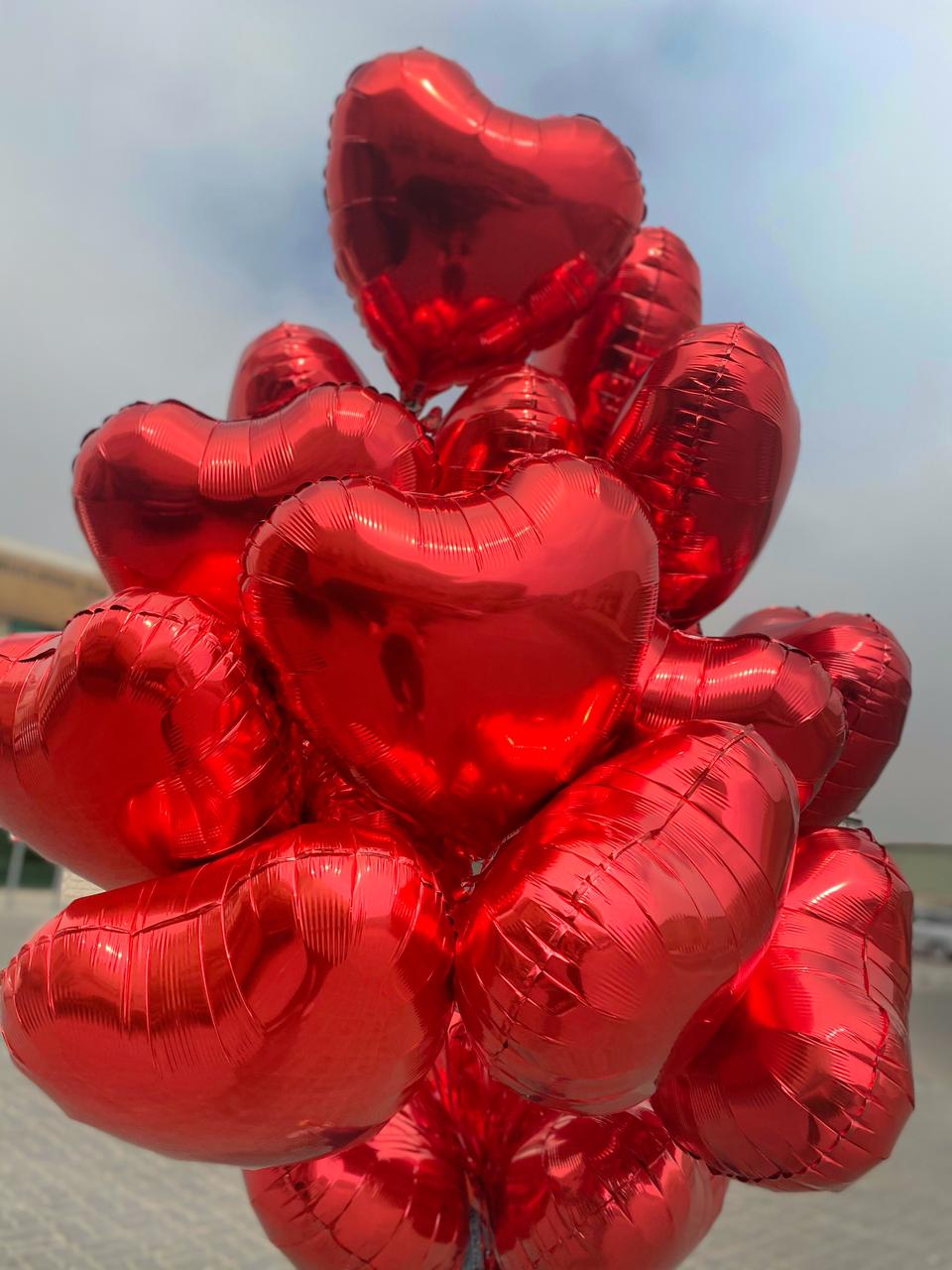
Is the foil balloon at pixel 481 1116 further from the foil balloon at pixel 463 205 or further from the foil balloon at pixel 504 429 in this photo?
the foil balloon at pixel 463 205

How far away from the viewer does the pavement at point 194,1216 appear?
282 cm

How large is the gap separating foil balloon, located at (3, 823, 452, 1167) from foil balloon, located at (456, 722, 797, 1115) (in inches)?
3.0

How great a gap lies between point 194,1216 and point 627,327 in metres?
3.20

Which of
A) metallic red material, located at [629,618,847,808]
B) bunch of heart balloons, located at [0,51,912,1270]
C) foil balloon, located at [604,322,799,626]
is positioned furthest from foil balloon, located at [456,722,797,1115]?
foil balloon, located at [604,322,799,626]

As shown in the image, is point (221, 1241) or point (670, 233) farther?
point (221, 1241)

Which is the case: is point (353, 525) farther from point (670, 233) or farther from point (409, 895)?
point (670, 233)

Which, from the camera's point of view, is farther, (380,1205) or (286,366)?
(286,366)

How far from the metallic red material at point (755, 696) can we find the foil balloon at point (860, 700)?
0.55 feet

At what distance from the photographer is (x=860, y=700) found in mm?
1242

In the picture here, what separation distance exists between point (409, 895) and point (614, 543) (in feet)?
1.25

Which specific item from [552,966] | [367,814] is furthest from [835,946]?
[367,814]

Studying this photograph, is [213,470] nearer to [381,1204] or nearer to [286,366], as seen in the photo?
[286,366]

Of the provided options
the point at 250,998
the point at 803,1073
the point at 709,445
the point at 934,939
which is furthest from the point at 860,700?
the point at 934,939

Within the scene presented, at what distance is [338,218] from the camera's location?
4.09 ft
